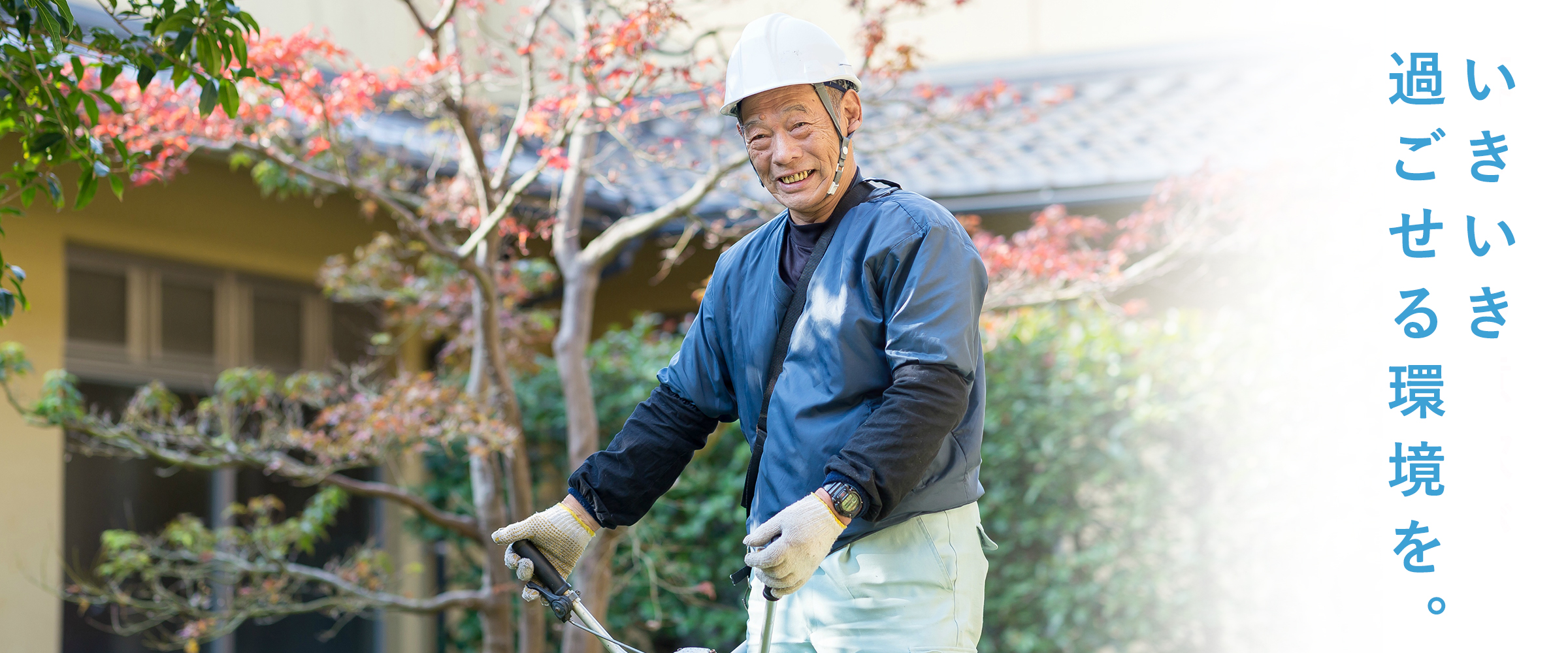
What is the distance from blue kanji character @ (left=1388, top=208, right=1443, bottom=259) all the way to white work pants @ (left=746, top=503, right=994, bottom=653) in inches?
127

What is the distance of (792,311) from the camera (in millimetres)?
2170

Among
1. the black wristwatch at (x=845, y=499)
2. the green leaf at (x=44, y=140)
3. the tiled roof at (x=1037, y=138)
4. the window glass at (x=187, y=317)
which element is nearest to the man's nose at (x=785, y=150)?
the black wristwatch at (x=845, y=499)

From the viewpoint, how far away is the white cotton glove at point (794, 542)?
1834 mm

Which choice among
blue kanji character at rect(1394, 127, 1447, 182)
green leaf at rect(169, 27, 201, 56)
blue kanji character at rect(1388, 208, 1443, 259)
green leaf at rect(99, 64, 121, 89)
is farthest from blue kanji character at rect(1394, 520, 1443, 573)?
green leaf at rect(99, 64, 121, 89)

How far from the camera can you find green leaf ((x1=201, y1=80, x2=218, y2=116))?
105 inches

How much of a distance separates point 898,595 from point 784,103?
31.9 inches

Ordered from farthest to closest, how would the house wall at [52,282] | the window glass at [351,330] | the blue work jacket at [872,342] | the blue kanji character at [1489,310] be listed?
1. the window glass at [351,330]
2. the house wall at [52,282]
3. the blue kanji character at [1489,310]
4. the blue work jacket at [872,342]

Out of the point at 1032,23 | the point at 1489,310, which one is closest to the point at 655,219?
the point at 1489,310

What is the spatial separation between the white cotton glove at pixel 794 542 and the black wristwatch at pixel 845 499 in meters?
0.01

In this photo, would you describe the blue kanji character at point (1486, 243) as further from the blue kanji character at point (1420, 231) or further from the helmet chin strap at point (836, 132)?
the helmet chin strap at point (836, 132)

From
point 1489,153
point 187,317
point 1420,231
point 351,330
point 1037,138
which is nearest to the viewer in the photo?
point 1489,153

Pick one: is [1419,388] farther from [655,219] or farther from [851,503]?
[851,503]

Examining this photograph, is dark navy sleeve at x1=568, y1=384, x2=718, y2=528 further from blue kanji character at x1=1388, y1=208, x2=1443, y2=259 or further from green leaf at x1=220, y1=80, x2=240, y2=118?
blue kanji character at x1=1388, y1=208, x2=1443, y2=259

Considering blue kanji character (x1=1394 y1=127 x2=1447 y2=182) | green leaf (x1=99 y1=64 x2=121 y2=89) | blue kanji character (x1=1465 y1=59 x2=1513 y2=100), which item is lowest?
green leaf (x1=99 y1=64 x2=121 y2=89)
